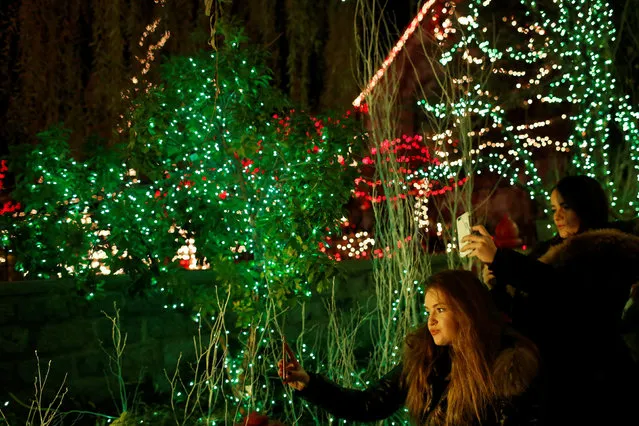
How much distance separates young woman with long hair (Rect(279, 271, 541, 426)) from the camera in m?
2.27

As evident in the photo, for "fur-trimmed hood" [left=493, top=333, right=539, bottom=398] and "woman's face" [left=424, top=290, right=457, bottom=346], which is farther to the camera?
"woman's face" [left=424, top=290, right=457, bottom=346]

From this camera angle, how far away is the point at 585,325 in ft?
9.30

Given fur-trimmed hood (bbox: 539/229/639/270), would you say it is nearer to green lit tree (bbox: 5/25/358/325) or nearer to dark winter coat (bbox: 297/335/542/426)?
dark winter coat (bbox: 297/335/542/426)

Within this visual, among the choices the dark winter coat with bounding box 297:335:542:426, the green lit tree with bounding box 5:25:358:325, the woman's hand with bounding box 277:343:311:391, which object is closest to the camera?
the dark winter coat with bounding box 297:335:542:426

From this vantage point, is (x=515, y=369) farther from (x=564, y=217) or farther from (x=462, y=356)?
(x=564, y=217)

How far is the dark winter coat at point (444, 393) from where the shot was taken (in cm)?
225

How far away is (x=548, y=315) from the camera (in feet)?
9.41

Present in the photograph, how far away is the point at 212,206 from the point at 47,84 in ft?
13.4

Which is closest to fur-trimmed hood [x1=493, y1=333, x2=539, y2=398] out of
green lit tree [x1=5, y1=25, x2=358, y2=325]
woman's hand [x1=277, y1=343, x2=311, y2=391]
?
woman's hand [x1=277, y1=343, x2=311, y2=391]

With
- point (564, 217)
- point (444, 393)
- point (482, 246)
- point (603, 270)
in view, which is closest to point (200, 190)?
point (482, 246)

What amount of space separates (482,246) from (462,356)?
2.07 feet

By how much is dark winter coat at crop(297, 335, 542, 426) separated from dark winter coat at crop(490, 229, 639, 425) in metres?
0.50

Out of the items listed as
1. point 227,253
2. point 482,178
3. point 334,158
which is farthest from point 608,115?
point 227,253

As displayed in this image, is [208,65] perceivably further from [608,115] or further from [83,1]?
[608,115]
